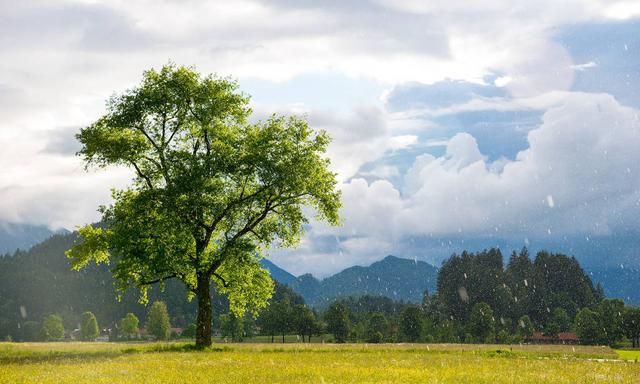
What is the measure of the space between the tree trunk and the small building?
129m

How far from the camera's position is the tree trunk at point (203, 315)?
41844 mm

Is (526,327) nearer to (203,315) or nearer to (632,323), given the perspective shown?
(632,323)

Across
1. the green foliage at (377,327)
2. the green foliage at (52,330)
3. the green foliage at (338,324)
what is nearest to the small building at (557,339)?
the green foliage at (377,327)

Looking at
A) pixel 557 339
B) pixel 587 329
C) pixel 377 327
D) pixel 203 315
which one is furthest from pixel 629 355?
pixel 557 339

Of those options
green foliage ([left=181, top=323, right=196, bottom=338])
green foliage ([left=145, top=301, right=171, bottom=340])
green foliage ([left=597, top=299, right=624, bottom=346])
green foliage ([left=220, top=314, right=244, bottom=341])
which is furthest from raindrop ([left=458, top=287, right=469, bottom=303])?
green foliage ([left=145, top=301, right=171, bottom=340])

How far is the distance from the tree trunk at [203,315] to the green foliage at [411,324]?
9870cm

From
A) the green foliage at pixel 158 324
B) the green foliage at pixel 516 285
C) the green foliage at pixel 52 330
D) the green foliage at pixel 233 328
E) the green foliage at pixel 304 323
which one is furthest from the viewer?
the green foliage at pixel 52 330

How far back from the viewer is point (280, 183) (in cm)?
4016

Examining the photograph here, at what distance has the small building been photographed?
154500 millimetres

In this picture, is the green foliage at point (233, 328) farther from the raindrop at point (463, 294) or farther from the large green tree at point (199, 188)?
Answer: the large green tree at point (199, 188)

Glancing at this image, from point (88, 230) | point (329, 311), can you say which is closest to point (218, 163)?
point (88, 230)

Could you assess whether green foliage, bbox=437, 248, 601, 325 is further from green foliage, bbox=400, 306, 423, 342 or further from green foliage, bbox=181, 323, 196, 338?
green foliage, bbox=181, 323, 196, 338

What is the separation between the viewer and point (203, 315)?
139 ft

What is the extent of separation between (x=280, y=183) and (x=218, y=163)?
4.27 meters
